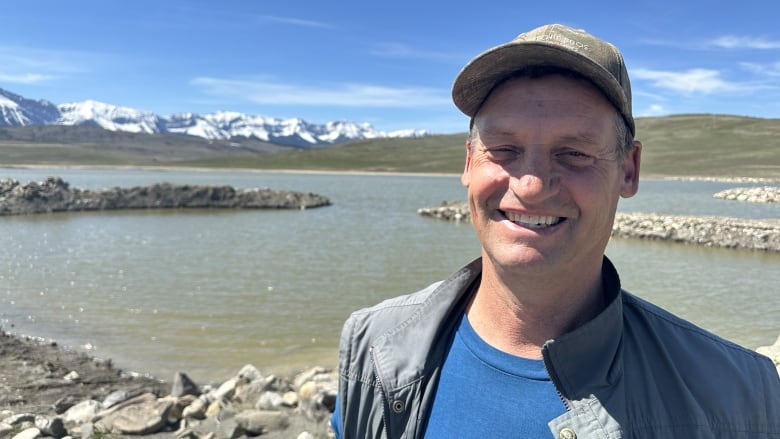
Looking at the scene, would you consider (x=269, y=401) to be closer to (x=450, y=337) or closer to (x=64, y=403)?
(x=64, y=403)

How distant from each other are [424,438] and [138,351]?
30.2ft

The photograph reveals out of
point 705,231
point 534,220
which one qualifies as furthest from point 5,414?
point 705,231

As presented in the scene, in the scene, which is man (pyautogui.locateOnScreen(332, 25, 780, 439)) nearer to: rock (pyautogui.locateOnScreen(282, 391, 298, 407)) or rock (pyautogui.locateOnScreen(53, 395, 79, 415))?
rock (pyautogui.locateOnScreen(282, 391, 298, 407))

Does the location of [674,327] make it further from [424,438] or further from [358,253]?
[358,253]

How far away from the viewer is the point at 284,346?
10102mm

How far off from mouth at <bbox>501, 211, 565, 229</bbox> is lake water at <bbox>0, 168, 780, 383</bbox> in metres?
7.77

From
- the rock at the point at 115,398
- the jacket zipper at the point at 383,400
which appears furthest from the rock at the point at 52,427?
the jacket zipper at the point at 383,400

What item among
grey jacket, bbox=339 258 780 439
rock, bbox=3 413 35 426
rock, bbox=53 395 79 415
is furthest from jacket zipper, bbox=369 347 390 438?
rock, bbox=53 395 79 415

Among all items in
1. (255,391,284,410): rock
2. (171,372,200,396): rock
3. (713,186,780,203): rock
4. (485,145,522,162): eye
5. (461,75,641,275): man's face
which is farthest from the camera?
(713,186,780,203): rock

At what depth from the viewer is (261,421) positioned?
6.14 metres

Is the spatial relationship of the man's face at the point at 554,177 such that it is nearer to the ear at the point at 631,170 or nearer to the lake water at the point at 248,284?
the ear at the point at 631,170

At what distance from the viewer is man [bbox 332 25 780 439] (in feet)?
5.64

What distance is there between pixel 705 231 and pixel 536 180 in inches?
992

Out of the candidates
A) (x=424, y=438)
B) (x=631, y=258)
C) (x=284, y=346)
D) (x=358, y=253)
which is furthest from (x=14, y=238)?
(x=424, y=438)
